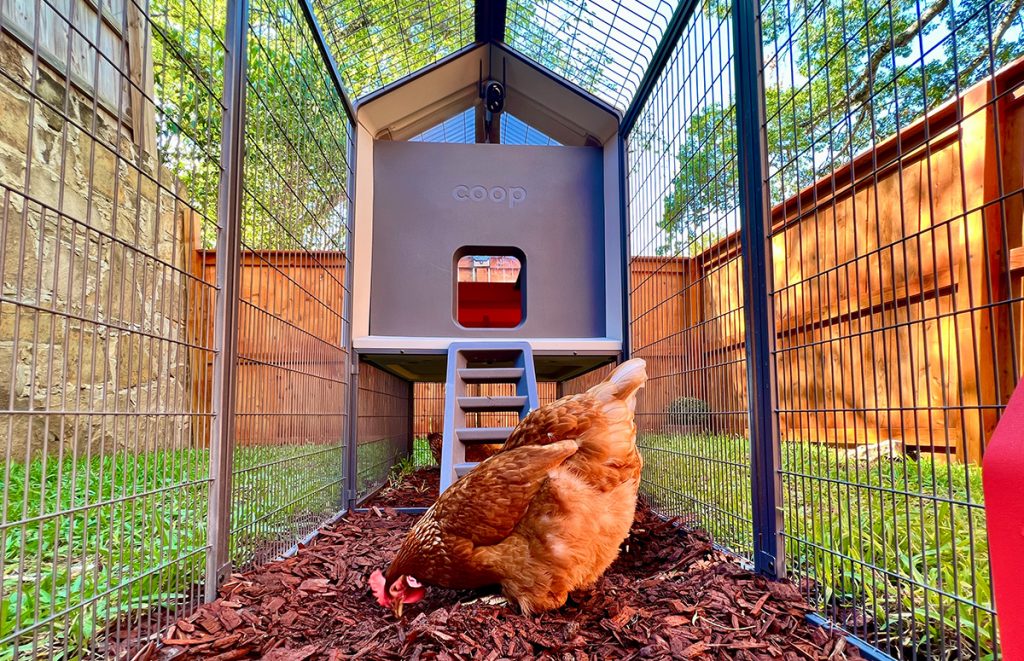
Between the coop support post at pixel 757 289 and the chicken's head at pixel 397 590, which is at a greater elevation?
the coop support post at pixel 757 289

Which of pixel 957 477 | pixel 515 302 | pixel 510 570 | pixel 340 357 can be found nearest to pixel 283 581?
pixel 510 570

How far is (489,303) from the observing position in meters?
8.23

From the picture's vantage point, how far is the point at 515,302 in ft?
27.0

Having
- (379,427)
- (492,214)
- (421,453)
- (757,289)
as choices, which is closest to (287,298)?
(757,289)

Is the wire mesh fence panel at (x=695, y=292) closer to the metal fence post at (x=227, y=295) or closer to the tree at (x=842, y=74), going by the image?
the tree at (x=842, y=74)

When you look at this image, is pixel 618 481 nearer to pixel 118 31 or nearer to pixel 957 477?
pixel 957 477

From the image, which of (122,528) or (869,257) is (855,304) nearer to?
(869,257)

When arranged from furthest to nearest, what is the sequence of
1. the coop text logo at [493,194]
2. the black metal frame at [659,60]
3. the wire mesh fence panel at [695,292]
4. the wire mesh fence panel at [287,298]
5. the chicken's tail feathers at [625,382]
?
the coop text logo at [493,194] → the black metal frame at [659,60] → the wire mesh fence panel at [695,292] → the wire mesh fence panel at [287,298] → the chicken's tail feathers at [625,382]

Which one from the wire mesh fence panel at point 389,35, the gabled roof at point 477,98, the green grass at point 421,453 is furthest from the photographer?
the green grass at point 421,453

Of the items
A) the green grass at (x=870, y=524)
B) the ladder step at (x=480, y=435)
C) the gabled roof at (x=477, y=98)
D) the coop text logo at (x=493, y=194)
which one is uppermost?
the gabled roof at (x=477, y=98)

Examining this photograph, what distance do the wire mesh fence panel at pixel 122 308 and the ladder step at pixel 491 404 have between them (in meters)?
1.97

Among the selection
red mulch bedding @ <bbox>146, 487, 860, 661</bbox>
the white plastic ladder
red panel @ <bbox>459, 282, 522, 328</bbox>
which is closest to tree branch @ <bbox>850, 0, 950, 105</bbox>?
red mulch bedding @ <bbox>146, 487, 860, 661</bbox>

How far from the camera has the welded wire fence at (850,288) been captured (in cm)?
188

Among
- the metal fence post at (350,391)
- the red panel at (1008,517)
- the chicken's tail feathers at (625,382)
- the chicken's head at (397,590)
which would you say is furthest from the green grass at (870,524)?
the metal fence post at (350,391)
